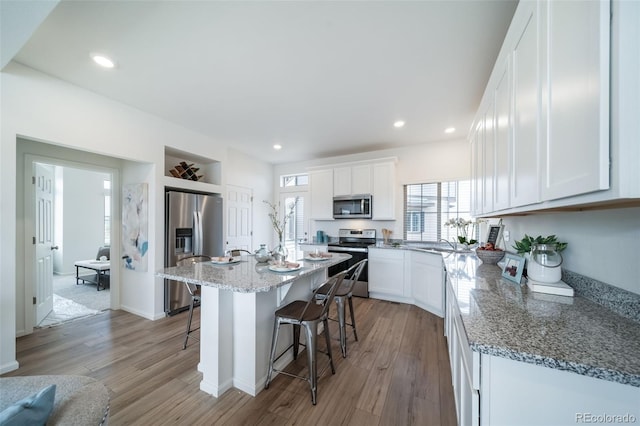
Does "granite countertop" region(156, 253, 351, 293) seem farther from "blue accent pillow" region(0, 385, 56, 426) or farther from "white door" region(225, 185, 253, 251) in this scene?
"white door" region(225, 185, 253, 251)

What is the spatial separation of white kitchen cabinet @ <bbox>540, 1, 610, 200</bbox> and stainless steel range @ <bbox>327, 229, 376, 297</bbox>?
3.32m

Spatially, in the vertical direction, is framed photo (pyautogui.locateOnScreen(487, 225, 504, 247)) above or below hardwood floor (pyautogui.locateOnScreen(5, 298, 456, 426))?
above

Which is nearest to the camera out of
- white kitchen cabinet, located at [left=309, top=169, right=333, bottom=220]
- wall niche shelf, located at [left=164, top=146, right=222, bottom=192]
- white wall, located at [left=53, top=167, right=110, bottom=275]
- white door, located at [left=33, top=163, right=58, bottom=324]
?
white door, located at [left=33, top=163, right=58, bottom=324]

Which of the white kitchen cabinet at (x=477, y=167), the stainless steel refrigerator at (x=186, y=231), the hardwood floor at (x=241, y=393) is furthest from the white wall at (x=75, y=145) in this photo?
the white kitchen cabinet at (x=477, y=167)

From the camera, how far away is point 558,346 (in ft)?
2.60

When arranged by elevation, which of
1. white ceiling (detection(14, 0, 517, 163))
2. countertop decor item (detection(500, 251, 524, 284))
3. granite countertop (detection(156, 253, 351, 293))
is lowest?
granite countertop (detection(156, 253, 351, 293))

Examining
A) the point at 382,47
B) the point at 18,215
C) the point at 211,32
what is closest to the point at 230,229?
the point at 18,215

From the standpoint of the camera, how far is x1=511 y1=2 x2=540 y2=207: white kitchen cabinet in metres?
1.06

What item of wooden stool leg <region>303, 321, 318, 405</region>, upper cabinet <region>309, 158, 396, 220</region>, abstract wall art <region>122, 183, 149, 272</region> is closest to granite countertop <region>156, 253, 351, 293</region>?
wooden stool leg <region>303, 321, 318, 405</region>

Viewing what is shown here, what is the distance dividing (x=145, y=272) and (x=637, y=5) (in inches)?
175

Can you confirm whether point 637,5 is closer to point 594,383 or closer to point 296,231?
point 594,383

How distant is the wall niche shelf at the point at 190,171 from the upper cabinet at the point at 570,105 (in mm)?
3915

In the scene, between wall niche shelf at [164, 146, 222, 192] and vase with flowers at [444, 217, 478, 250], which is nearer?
vase with flowers at [444, 217, 478, 250]

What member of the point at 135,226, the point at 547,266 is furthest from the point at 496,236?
the point at 135,226
